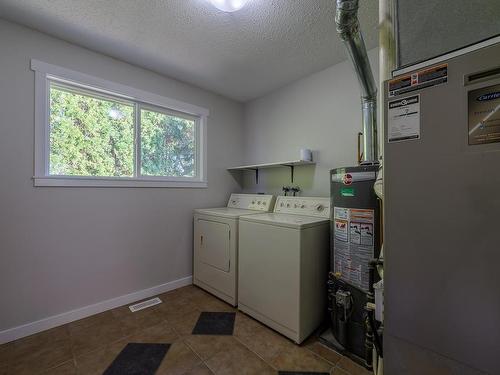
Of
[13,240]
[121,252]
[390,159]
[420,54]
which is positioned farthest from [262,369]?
[13,240]

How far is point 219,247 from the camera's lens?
2.32 meters

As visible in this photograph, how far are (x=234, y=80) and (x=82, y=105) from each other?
1556 mm

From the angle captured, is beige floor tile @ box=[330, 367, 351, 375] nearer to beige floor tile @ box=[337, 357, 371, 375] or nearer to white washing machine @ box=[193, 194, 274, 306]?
beige floor tile @ box=[337, 357, 371, 375]

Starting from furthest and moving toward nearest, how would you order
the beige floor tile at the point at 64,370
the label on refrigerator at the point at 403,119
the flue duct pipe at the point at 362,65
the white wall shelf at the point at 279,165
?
the white wall shelf at the point at 279,165
the beige floor tile at the point at 64,370
the flue duct pipe at the point at 362,65
the label on refrigerator at the point at 403,119

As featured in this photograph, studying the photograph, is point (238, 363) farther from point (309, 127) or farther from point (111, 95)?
point (111, 95)

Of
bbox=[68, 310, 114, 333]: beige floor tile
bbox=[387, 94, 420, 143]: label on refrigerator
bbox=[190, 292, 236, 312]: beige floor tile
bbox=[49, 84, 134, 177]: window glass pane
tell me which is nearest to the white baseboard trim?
bbox=[68, 310, 114, 333]: beige floor tile

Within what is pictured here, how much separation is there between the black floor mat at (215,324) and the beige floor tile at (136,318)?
368 millimetres

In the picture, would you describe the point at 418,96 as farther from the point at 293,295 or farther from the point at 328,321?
the point at 328,321

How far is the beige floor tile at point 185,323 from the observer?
183 centimetres

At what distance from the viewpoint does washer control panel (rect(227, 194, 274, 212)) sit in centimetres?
255

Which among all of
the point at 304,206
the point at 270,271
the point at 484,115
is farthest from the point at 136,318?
the point at 484,115

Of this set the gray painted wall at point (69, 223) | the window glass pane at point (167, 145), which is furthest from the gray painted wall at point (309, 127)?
the gray painted wall at point (69, 223)

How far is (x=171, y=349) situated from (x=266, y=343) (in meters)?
0.69

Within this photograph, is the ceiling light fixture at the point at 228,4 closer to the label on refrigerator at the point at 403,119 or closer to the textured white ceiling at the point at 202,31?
the textured white ceiling at the point at 202,31
